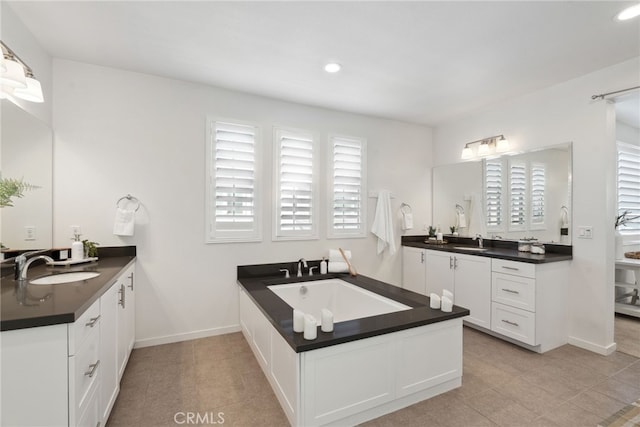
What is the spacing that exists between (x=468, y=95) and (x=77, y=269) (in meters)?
4.07

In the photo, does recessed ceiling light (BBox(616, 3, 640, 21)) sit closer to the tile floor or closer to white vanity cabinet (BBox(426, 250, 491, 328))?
white vanity cabinet (BBox(426, 250, 491, 328))

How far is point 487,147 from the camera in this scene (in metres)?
3.68

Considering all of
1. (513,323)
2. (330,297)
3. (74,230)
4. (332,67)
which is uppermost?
(332,67)

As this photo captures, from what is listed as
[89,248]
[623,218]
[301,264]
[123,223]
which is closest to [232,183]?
[123,223]

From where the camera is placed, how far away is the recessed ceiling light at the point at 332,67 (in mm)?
2619

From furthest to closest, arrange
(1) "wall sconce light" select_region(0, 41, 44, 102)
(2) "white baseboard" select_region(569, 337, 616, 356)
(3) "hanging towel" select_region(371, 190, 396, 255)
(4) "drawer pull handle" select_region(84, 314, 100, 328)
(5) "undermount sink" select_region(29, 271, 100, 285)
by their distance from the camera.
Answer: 1. (3) "hanging towel" select_region(371, 190, 396, 255)
2. (2) "white baseboard" select_region(569, 337, 616, 356)
3. (5) "undermount sink" select_region(29, 271, 100, 285)
4. (1) "wall sconce light" select_region(0, 41, 44, 102)
5. (4) "drawer pull handle" select_region(84, 314, 100, 328)

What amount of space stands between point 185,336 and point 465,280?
10.2 feet

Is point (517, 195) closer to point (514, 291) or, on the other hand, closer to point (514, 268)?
point (514, 268)

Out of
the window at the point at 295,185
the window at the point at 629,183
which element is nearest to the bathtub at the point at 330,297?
the window at the point at 295,185

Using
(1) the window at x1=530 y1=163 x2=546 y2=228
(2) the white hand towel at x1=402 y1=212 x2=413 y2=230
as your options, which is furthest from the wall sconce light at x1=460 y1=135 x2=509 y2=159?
(2) the white hand towel at x1=402 y1=212 x2=413 y2=230

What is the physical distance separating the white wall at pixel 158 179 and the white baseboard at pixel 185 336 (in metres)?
0.01

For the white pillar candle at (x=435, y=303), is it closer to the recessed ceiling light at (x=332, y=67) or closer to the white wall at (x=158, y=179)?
the white wall at (x=158, y=179)

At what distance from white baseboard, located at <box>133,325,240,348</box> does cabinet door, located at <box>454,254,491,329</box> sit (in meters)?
2.60

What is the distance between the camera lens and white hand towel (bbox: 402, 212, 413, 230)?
13.7ft
